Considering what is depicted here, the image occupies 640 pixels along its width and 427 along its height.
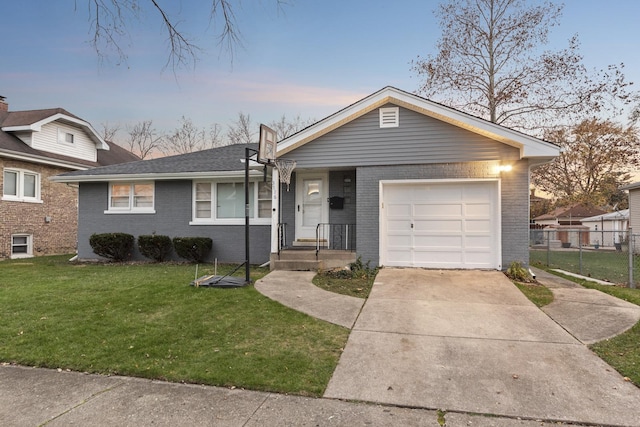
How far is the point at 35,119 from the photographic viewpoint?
15.4 m

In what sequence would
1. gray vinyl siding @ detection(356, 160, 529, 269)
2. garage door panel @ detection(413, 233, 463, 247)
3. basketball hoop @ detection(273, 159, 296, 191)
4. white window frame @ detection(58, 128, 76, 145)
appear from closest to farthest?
gray vinyl siding @ detection(356, 160, 529, 269) < garage door panel @ detection(413, 233, 463, 247) < basketball hoop @ detection(273, 159, 296, 191) < white window frame @ detection(58, 128, 76, 145)

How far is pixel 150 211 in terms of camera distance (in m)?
11.9

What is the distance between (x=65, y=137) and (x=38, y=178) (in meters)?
2.97

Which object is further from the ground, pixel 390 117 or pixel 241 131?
pixel 241 131

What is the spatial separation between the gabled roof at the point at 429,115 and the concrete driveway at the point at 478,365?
3.82m

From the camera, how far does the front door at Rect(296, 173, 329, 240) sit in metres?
10.5

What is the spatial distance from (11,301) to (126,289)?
1776mm

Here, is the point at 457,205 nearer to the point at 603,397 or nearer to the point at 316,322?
the point at 316,322

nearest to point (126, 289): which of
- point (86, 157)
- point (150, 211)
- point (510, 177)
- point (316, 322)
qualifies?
point (316, 322)

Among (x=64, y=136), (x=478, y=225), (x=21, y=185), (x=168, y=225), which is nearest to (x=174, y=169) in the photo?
(x=168, y=225)

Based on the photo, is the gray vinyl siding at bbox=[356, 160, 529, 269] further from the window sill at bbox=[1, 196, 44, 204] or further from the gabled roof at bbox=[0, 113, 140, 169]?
the window sill at bbox=[1, 196, 44, 204]

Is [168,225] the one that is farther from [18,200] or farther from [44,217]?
[44,217]

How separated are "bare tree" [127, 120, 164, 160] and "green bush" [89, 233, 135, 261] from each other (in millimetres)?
25259

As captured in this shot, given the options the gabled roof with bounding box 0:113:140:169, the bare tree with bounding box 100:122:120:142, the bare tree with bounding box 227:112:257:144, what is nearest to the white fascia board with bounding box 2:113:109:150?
the gabled roof with bounding box 0:113:140:169
